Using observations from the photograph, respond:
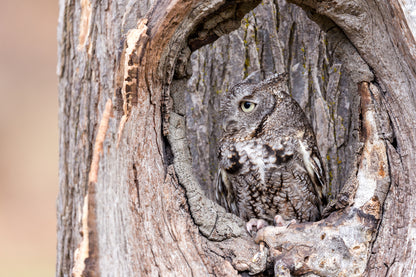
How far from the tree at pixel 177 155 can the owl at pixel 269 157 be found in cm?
37

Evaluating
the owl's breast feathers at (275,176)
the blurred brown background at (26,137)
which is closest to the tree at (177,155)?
the owl's breast feathers at (275,176)

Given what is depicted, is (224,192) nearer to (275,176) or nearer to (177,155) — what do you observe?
(275,176)

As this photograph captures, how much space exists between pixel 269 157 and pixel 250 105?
11.9 inches

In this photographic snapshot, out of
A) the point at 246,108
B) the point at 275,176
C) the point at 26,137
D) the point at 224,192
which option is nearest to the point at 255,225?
the point at 275,176

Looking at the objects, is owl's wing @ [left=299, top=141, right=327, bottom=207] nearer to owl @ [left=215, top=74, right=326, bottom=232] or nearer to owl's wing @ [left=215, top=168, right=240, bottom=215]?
owl @ [left=215, top=74, right=326, bottom=232]

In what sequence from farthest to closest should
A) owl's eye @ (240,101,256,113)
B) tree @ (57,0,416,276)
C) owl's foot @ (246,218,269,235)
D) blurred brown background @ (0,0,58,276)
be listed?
1. blurred brown background @ (0,0,58,276)
2. owl's eye @ (240,101,256,113)
3. owl's foot @ (246,218,269,235)
4. tree @ (57,0,416,276)

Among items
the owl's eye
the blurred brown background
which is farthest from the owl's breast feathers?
the blurred brown background

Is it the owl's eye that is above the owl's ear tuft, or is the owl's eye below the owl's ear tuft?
below

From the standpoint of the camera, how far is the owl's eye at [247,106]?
2191 millimetres

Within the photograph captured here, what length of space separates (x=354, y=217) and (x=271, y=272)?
389mm

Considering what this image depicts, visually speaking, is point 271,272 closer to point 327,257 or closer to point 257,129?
point 327,257

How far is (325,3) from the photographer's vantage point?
1.66m

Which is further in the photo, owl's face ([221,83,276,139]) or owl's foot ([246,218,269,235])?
owl's face ([221,83,276,139])

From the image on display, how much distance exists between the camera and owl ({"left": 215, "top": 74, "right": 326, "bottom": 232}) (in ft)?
6.79
